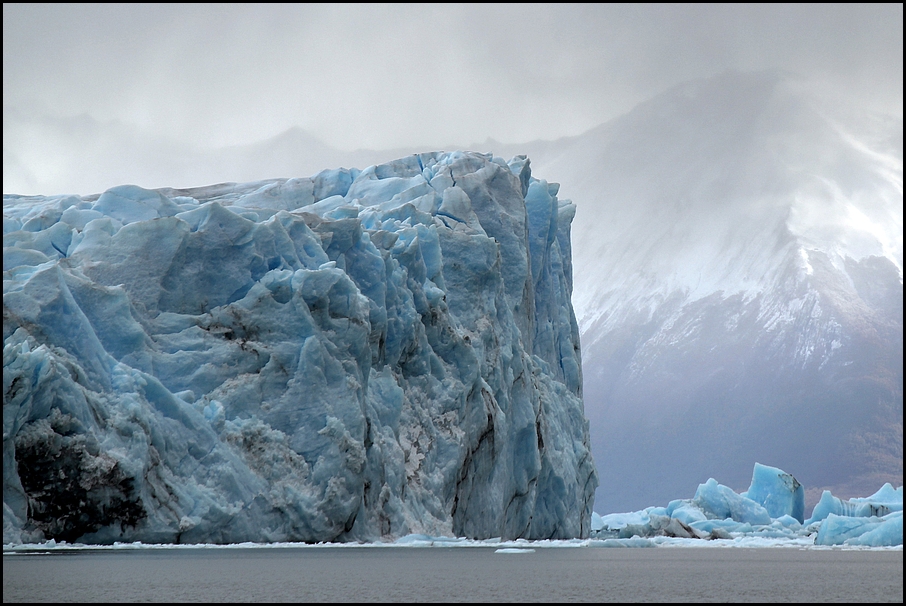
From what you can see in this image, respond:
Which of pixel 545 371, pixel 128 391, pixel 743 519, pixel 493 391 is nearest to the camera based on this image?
pixel 128 391

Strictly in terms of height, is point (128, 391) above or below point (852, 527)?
above

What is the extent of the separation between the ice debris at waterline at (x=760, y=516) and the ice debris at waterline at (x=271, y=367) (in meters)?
7.83

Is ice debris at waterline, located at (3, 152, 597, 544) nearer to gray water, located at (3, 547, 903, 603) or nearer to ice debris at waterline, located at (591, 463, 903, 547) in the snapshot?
gray water, located at (3, 547, 903, 603)

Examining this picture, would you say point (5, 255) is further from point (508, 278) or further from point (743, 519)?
point (743, 519)

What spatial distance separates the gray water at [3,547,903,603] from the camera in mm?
13570

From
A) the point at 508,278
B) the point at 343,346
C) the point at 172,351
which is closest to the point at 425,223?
the point at 508,278

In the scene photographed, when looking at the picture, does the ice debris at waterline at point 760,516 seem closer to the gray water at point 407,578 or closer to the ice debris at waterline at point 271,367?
the ice debris at waterline at point 271,367

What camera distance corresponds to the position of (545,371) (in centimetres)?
4231

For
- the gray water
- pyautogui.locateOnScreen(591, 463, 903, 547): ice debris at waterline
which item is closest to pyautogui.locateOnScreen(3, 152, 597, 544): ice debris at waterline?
the gray water

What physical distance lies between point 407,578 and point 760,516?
133 feet

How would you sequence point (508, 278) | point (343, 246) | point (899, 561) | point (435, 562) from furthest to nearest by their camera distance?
1. point (508, 278)
2. point (343, 246)
3. point (899, 561)
4. point (435, 562)

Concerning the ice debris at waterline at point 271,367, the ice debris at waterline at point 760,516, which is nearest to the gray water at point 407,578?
the ice debris at waterline at point 271,367

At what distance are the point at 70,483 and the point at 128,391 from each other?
2.79m

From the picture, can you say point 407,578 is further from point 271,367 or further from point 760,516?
point 760,516
